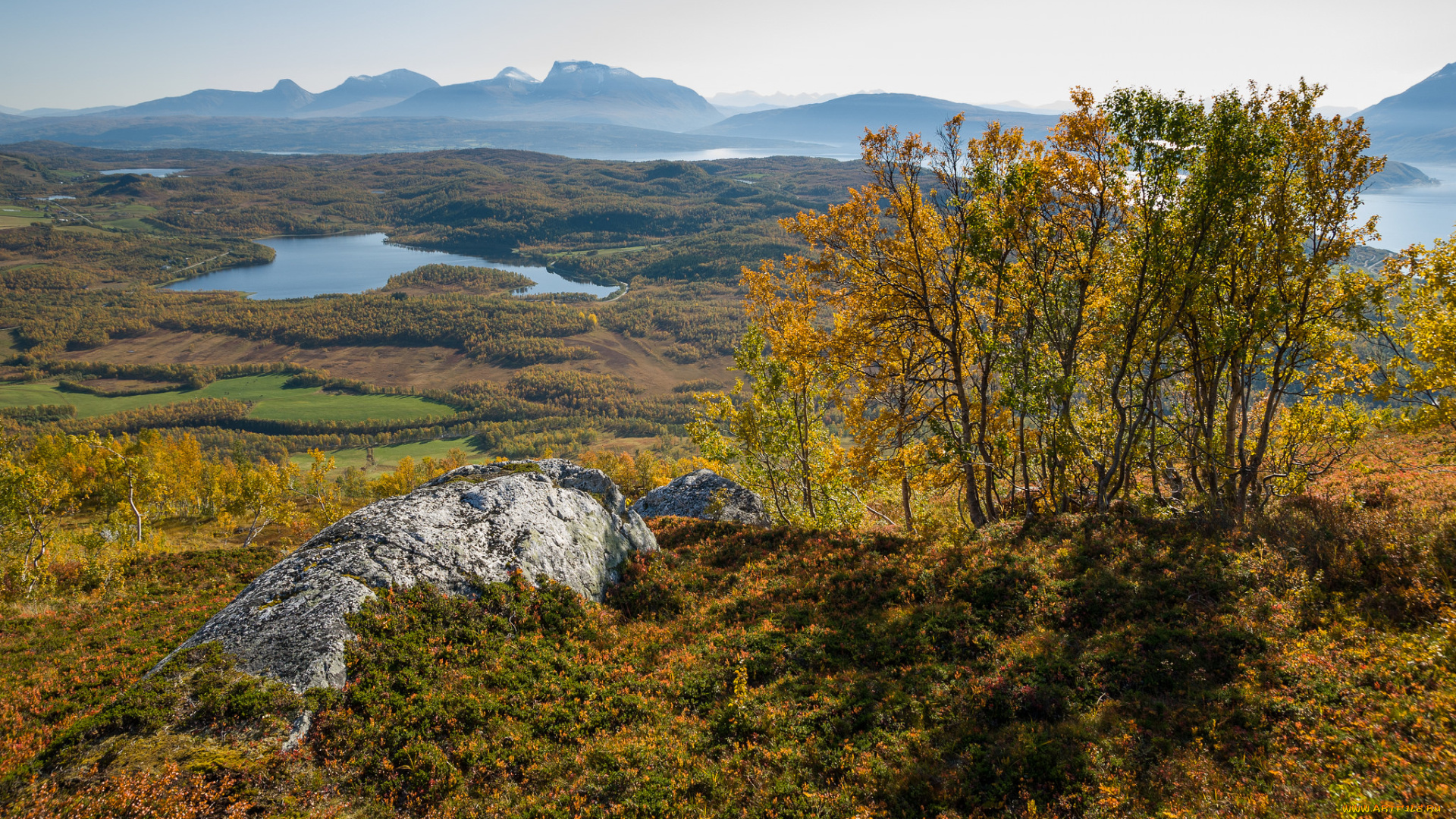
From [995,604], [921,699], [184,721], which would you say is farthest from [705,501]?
[184,721]

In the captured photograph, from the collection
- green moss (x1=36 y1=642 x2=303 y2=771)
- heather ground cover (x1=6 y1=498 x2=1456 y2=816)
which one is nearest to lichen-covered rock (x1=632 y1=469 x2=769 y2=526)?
heather ground cover (x1=6 y1=498 x2=1456 y2=816)

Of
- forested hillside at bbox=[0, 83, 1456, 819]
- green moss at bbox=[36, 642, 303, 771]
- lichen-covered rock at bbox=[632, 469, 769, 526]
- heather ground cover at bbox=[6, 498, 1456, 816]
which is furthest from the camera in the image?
lichen-covered rock at bbox=[632, 469, 769, 526]

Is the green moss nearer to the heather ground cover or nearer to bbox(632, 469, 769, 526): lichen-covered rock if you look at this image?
the heather ground cover

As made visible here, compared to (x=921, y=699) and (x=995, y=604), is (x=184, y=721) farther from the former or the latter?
(x=995, y=604)

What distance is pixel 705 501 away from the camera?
33562 millimetres

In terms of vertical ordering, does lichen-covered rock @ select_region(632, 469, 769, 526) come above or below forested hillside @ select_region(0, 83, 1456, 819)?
below

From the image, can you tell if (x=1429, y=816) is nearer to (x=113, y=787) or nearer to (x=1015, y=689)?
(x=1015, y=689)

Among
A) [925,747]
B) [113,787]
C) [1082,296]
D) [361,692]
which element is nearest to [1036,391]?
[1082,296]

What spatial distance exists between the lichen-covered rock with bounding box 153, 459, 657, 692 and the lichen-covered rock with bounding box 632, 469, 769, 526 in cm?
830

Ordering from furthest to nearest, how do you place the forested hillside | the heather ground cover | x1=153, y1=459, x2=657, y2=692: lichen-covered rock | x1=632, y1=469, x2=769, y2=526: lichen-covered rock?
1. x1=632, y1=469, x2=769, y2=526: lichen-covered rock
2. x1=153, y1=459, x2=657, y2=692: lichen-covered rock
3. the forested hillside
4. the heather ground cover

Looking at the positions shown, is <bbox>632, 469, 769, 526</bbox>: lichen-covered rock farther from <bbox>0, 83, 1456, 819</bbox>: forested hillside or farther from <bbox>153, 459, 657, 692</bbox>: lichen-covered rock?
<bbox>153, 459, 657, 692</bbox>: lichen-covered rock

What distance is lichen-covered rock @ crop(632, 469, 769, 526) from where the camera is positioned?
32812 millimetres

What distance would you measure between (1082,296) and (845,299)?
8035 mm

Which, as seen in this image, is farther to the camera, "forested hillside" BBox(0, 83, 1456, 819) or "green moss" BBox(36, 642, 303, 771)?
"green moss" BBox(36, 642, 303, 771)
